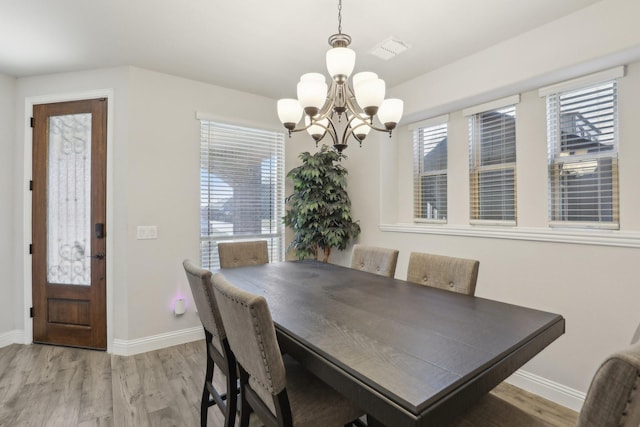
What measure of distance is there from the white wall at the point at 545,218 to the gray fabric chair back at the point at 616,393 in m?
1.79

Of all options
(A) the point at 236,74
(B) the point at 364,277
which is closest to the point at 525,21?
(B) the point at 364,277

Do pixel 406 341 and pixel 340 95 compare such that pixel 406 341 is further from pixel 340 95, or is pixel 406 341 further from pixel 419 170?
pixel 419 170

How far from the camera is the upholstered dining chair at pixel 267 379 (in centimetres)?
113

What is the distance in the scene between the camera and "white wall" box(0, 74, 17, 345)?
3203 millimetres

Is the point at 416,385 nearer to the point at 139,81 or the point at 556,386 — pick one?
the point at 556,386

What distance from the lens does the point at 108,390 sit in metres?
2.42

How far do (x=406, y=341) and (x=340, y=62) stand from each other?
1.47m

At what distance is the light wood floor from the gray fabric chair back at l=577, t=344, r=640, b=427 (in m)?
1.20

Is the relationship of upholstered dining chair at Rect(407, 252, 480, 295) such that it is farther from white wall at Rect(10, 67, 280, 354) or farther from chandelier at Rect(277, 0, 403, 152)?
white wall at Rect(10, 67, 280, 354)

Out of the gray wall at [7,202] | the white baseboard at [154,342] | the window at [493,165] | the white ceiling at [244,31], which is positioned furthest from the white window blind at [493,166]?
the gray wall at [7,202]

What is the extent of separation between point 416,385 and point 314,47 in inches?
103

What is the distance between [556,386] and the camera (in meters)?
2.31

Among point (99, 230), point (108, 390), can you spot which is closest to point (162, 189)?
point (99, 230)

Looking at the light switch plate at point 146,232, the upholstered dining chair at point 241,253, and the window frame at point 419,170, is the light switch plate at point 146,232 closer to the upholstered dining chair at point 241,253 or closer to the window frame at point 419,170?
the upholstered dining chair at point 241,253
